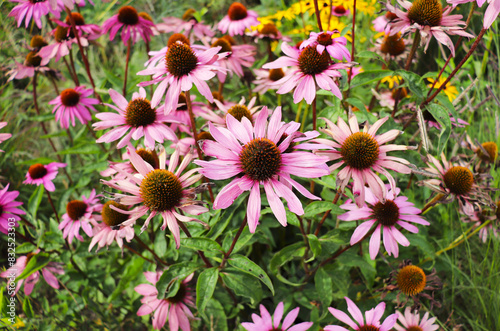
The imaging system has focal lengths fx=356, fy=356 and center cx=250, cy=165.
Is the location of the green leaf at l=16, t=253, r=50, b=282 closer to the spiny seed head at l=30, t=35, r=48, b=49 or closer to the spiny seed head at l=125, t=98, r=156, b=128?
the spiny seed head at l=125, t=98, r=156, b=128

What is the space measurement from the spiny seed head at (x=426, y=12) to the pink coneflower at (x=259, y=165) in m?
0.73

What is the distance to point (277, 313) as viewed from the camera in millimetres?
1395

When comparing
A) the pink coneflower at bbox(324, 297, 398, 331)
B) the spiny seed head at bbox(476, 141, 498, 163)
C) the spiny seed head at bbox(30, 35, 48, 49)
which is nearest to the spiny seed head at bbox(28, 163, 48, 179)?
the spiny seed head at bbox(30, 35, 48, 49)

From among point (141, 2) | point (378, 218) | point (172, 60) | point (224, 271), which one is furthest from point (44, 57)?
point (141, 2)

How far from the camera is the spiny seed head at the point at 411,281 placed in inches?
57.6

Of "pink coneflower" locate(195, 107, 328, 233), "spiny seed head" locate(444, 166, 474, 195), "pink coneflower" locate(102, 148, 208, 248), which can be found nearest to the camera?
"pink coneflower" locate(195, 107, 328, 233)

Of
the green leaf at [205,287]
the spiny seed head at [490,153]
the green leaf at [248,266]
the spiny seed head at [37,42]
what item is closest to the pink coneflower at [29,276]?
the green leaf at [205,287]

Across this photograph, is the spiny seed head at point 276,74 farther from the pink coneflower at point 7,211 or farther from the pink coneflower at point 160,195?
the pink coneflower at point 7,211

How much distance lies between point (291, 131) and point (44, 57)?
1687 millimetres

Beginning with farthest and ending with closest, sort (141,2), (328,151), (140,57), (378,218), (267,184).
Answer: (141,2) → (140,57) → (378,218) → (328,151) → (267,184)

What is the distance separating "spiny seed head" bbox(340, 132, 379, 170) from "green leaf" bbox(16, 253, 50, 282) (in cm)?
152

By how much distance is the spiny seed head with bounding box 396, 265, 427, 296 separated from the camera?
57.6 inches

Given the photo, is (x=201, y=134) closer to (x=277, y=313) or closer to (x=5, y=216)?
(x=277, y=313)

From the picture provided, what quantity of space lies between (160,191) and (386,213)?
873mm
